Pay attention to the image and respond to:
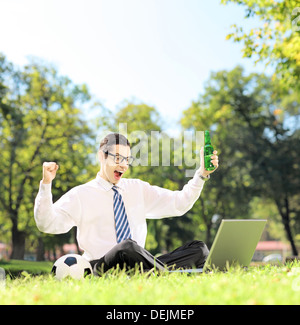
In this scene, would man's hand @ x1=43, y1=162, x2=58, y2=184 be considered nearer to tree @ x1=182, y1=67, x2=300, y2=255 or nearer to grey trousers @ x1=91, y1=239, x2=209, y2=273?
grey trousers @ x1=91, y1=239, x2=209, y2=273

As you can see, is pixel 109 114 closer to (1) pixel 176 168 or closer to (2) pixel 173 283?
(1) pixel 176 168

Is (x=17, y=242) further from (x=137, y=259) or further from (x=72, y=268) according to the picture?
(x=137, y=259)

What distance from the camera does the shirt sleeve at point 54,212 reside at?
223 inches

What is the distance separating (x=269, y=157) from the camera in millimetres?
32156

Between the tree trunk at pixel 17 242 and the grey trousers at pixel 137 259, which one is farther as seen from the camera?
the tree trunk at pixel 17 242

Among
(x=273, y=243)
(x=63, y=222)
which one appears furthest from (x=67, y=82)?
(x=273, y=243)

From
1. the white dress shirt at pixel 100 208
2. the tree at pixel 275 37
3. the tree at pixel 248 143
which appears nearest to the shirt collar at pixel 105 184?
the white dress shirt at pixel 100 208

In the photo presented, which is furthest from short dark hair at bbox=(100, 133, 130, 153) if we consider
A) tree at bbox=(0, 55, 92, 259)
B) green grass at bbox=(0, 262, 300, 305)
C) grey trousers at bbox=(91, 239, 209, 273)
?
tree at bbox=(0, 55, 92, 259)

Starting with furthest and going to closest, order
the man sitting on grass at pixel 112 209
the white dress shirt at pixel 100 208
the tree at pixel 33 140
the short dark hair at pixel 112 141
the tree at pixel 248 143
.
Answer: the tree at pixel 248 143 < the tree at pixel 33 140 < the short dark hair at pixel 112 141 < the white dress shirt at pixel 100 208 < the man sitting on grass at pixel 112 209

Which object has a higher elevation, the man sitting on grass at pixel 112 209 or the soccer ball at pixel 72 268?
the man sitting on grass at pixel 112 209

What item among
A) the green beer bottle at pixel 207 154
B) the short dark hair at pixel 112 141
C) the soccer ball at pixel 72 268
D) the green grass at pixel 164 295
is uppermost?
the short dark hair at pixel 112 141

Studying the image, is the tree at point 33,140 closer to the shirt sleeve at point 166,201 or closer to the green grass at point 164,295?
the shirt sleeve at point 166,201

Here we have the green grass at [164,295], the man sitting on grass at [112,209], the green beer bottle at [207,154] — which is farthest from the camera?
the green beer bottle at [207,154]

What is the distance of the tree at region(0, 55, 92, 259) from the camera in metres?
27.7
